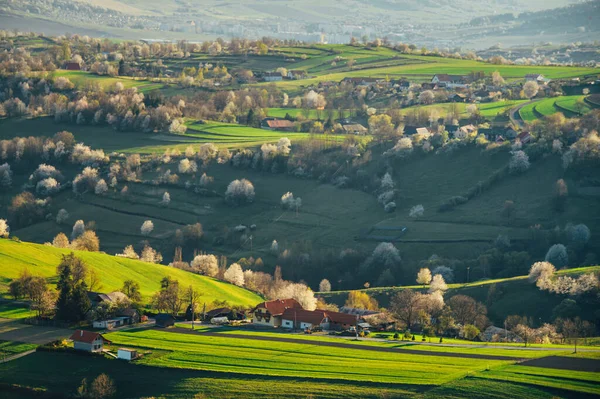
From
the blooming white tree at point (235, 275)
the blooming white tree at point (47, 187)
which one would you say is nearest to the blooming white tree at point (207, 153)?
the blooming white tree at point (47, 187)

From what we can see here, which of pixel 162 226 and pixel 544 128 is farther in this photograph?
pixel 544 128

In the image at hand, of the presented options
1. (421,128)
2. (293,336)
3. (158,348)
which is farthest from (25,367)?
(421,128)

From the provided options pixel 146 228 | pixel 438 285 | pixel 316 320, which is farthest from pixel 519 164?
pixel 316 320

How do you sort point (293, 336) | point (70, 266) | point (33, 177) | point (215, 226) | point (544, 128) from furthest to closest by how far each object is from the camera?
point (33, 177) < point (544, 128) < point (215, 226) < point (70, 266) < point (293, 336)

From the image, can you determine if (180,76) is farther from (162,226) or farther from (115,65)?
(162,226)

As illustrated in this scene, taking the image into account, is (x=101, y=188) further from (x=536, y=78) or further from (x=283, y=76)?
(x=536, y=78)

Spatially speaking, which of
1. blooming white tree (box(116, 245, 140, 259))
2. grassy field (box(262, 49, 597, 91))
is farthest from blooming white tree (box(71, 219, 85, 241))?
grassy field (box(262, 49, 597, 91))

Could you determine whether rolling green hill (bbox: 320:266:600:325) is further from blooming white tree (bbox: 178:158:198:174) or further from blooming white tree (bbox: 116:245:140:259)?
blooming white tree (bbox: 178:158:198:174)
